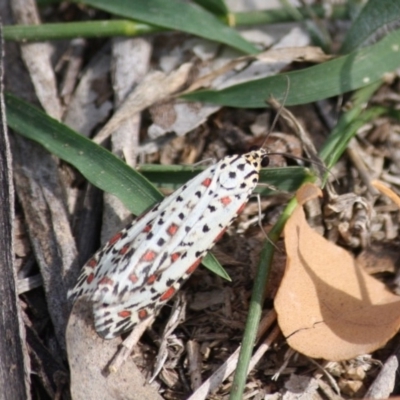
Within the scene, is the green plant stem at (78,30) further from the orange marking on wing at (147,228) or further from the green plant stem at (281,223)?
the orange marking on wing at (147,228)

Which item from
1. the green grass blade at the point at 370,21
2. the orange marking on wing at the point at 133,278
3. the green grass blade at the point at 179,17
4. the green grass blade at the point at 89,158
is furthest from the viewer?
the green grass blade at the point at 179,17

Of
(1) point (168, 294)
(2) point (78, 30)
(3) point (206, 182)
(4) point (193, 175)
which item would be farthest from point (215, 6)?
(1) point (168, 294)

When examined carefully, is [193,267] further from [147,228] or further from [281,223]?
[281,223]

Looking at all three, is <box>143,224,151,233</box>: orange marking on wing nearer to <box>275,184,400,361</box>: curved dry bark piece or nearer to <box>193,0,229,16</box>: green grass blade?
<box>275,184,400,361</box>: curved dry bark piece

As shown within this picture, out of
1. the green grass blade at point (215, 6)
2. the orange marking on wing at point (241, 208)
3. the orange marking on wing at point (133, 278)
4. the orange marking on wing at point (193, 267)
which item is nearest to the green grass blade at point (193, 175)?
the orange marking on wing at point (241, 208)

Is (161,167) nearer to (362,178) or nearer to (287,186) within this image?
(287,186)
